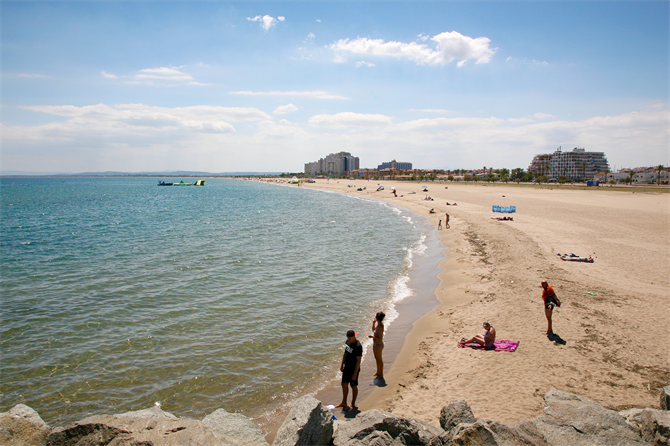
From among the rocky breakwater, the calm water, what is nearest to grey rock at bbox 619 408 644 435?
the rocky breakwater

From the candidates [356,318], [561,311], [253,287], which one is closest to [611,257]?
[561,311]

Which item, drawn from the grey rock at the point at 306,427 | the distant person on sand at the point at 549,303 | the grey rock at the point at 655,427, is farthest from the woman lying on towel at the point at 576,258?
the grey rock at the point at 306,427

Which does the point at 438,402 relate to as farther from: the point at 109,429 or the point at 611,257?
the point at 611,257

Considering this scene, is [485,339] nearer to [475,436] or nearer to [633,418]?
[633,418]

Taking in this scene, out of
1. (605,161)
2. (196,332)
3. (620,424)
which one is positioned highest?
(605,161)

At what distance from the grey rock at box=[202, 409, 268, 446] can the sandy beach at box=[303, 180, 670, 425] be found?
114 inches

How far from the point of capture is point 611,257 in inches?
753

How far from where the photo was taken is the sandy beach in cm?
778

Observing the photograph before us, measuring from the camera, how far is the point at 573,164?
180500 mm

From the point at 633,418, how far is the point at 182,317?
41.1ft

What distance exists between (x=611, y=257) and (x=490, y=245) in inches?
251

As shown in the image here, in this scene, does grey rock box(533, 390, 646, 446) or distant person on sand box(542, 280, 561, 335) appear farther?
distant person on sand box(542, 280, 561, 335)

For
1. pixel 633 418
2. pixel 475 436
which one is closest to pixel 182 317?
pixel 475 436

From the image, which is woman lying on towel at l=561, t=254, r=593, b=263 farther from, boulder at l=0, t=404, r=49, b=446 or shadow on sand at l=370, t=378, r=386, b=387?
boulder at l=0, t=404, r=49, b=446
